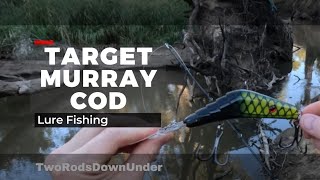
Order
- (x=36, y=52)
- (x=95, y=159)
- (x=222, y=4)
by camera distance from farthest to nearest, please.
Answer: (x=36, y=52) < (x=222, y=4) < (x=95, y=159)

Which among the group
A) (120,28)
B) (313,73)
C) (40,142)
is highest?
(120,28)

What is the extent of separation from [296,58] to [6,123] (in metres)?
2.48

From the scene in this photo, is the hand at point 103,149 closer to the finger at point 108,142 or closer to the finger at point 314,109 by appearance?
the finger at point 108,142

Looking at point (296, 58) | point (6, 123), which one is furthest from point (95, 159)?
point (296, 58)

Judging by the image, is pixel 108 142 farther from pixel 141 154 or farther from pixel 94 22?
pixel 94 22

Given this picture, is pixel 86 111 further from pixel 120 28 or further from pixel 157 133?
pixel 120 28

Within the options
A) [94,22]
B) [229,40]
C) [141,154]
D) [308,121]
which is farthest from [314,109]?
[94,22]

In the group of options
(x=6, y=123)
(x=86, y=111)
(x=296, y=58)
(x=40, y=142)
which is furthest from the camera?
(x=296, y=58)

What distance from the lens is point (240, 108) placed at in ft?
1.55

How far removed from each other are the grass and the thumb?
240 centimetres

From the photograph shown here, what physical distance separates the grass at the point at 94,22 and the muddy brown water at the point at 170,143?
0.61 m

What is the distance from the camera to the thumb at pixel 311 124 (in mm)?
457

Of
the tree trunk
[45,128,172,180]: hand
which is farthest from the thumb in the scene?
the tree trunk

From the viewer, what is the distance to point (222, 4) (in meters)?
2.28
